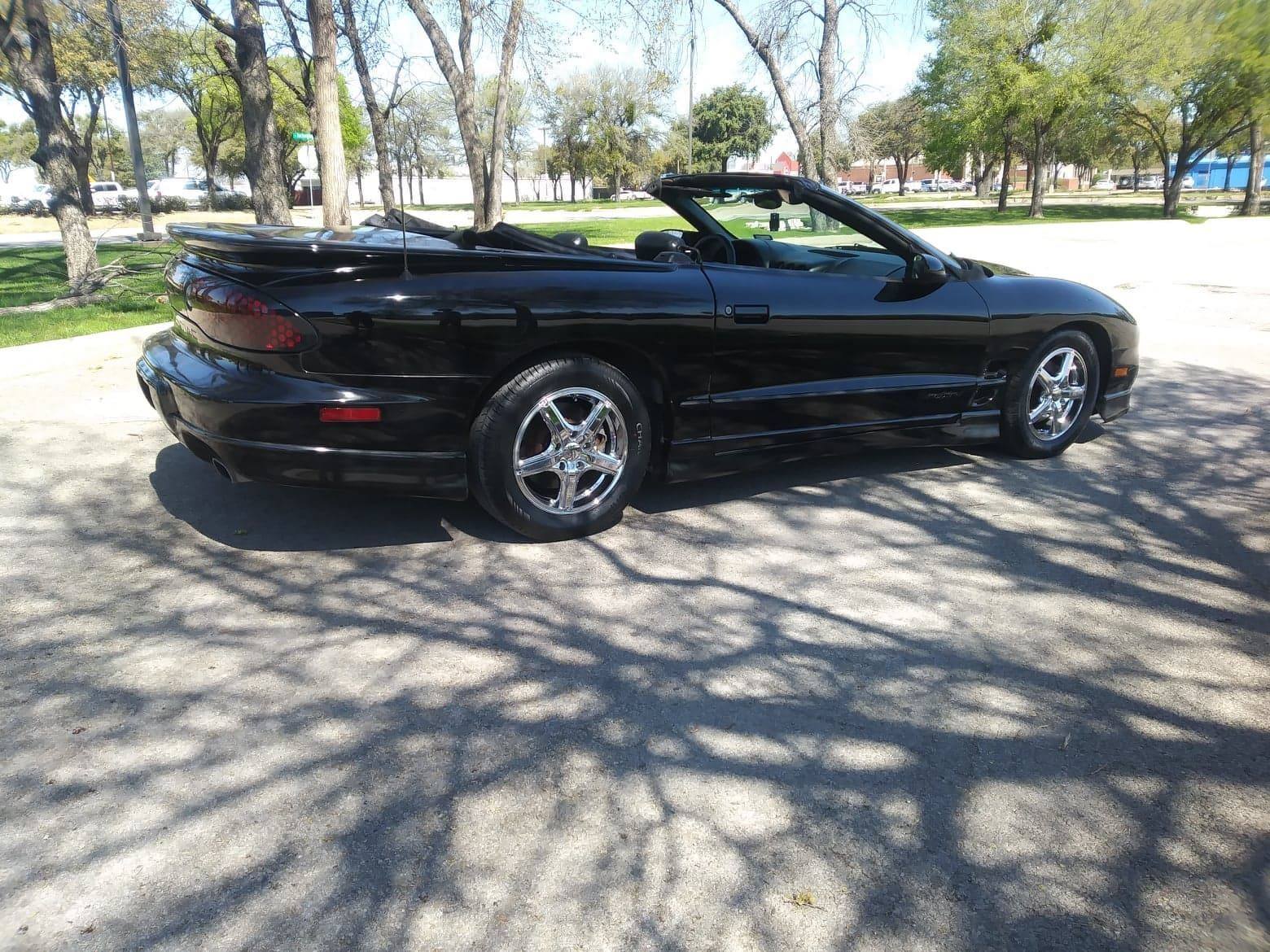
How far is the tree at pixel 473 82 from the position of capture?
60.8ft

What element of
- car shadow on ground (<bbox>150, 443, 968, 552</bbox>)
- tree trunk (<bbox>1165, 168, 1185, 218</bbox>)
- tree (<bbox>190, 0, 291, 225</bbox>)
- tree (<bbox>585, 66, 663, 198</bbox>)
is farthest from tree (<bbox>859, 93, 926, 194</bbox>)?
car shadow on ground (<bbox>150, 443, 968, 552</bbox>)

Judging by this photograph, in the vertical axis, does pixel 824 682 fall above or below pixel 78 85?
below

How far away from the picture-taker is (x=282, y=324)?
3477 millimetres

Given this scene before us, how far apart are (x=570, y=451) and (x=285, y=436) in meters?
1.13

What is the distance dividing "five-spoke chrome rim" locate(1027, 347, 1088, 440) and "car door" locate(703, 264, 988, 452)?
54 cm

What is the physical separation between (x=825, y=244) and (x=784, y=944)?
152 inches

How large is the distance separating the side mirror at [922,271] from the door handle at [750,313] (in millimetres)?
907

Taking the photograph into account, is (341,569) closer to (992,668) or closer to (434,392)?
(434,392)

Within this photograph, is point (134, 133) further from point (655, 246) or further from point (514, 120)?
point (514, 120)

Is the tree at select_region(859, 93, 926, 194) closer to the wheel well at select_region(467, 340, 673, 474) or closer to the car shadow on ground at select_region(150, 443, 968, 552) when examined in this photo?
the car shadow on ground at select_region(150, 443, 968, 552)

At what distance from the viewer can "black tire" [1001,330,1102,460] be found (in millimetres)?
5211

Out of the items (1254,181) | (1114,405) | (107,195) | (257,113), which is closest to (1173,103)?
(1254,181)

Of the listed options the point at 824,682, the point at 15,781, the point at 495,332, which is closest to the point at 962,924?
the point at 824,682

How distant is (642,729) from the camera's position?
2.76 meters
